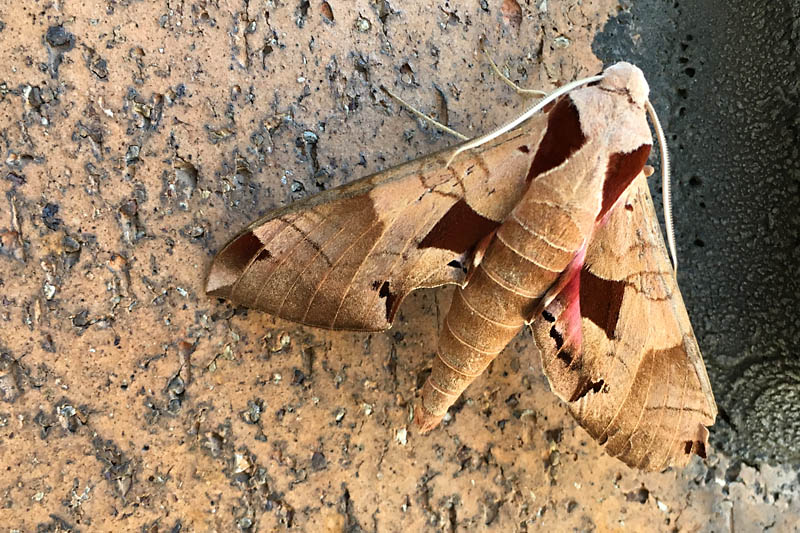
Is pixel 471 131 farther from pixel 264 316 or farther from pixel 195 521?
pixel 195 521

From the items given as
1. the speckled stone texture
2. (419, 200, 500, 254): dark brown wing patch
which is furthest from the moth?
the speckled stone texture

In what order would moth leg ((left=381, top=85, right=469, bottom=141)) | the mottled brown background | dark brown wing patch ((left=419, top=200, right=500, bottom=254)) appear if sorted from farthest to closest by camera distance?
moth leg ((left=381, top=85, right=469, bottom=141)) → dark brown wing patch ((left=419, top=200, right=500, bottom=254)) → the mottled brown background

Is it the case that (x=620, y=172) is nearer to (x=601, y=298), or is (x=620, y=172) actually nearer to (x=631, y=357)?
(x=601, y=298)

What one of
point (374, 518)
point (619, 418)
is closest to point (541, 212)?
point (619, 418)

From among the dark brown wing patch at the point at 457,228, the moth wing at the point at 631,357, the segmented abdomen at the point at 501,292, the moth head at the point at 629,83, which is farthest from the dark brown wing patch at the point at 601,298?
the moth head at the point at 629,83

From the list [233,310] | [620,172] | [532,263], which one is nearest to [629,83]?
[620,172]

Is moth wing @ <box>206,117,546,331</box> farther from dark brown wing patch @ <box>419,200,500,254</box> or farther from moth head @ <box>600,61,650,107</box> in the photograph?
moth head @ <box>600,61,650,107</box>
